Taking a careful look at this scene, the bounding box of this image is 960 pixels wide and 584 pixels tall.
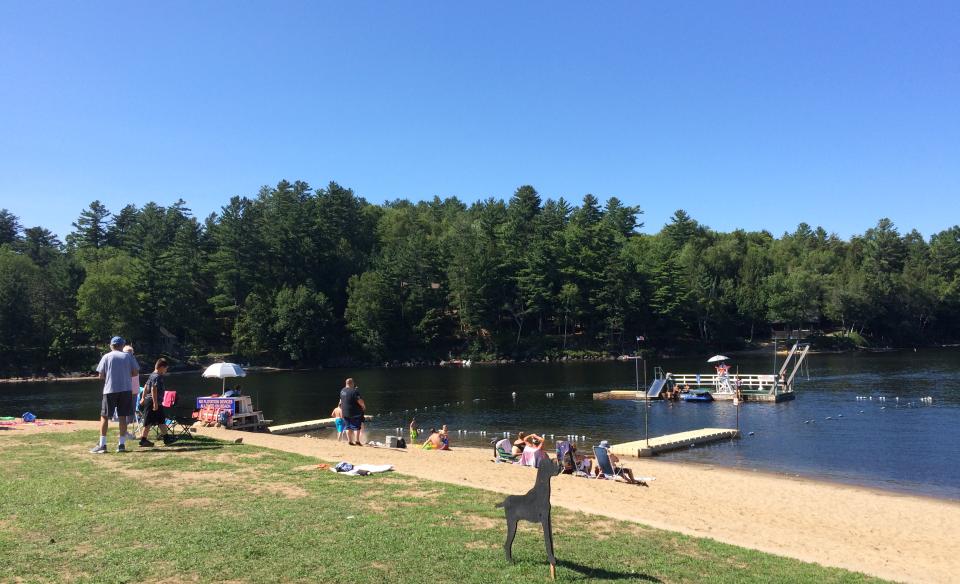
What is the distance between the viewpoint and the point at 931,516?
53.3 feet

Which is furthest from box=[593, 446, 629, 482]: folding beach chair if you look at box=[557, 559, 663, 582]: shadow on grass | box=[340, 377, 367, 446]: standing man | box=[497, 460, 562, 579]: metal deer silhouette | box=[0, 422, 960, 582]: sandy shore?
box=[497, 460, 562, 579]: metal deer silhouette

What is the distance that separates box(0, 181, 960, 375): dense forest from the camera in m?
82.8

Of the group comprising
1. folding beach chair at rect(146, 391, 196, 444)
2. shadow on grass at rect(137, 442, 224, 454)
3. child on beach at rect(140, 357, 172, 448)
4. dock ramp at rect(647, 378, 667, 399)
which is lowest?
dock ramp at rect(647, 378, 667, 399)

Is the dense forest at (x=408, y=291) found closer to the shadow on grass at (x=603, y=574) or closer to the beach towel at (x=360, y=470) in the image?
the beach towel at (x=360, y=470)

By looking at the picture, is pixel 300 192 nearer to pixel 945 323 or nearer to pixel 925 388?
pixel 925 388

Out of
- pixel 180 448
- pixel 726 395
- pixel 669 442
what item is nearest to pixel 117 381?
pixel 180 448

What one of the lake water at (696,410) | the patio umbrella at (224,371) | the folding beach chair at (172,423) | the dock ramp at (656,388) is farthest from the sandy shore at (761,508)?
the dock ramp at (656,388)

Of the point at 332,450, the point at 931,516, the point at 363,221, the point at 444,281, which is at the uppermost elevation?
the point at 363,221

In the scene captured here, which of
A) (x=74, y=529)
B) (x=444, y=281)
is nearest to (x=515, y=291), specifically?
(x=444, y=281)

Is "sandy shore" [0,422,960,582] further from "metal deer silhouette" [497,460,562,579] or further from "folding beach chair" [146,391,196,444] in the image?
"metal deer silhouette" [497,460,562,579]

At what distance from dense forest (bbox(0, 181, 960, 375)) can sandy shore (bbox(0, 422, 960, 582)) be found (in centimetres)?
6671

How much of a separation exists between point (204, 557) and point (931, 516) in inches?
664

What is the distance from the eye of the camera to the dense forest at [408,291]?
272ft

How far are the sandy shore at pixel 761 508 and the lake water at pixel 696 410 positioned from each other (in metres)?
3.62
